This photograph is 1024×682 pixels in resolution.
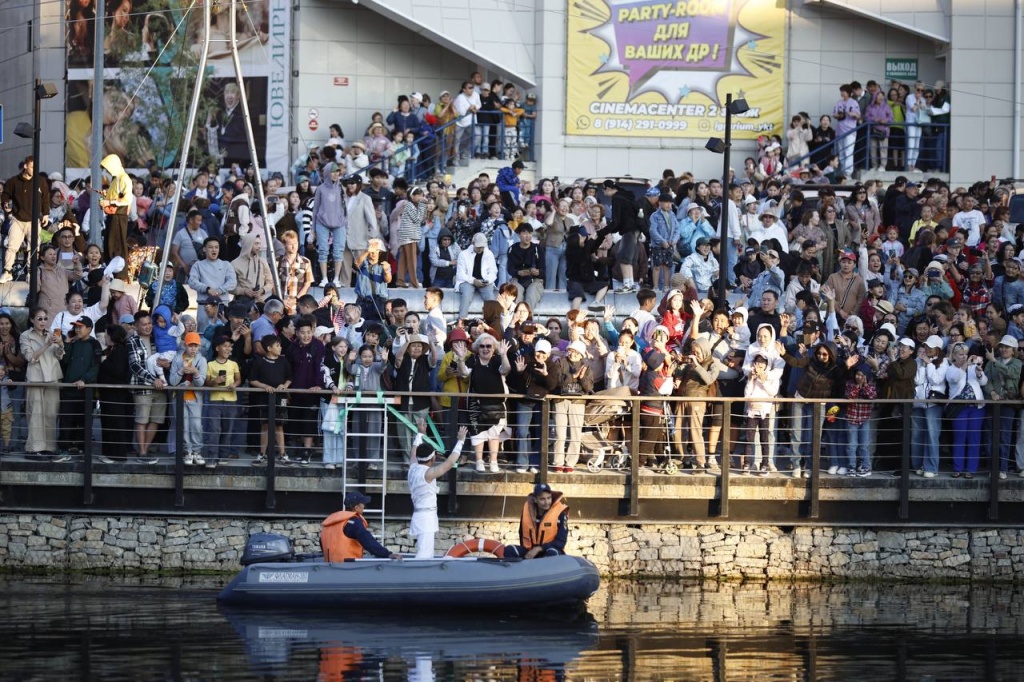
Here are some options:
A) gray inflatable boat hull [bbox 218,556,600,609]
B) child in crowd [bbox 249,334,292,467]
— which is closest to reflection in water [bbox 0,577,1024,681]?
gray inflatable boat hull [bbox 218,556,600,609]

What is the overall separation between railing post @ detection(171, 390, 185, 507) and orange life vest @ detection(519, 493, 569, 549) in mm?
4201

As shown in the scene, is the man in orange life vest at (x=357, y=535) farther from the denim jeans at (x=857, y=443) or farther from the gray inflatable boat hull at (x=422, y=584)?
the denim jeans at (x=857, y=443)

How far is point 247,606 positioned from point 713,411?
248 inches

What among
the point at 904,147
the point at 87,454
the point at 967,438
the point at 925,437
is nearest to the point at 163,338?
the point at 87,454

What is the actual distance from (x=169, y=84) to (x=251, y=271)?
13550 millimetres

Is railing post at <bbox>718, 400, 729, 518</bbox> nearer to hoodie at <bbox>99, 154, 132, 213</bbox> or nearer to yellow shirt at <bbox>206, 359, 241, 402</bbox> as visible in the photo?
yellow shirt at <bbox>206, 359, 241, 402</bbox>

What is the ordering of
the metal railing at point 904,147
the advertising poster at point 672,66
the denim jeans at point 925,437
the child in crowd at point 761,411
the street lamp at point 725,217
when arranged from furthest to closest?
the advertising poster at point 672,66 < the metal railing at point 904,147 < the street lamp at point 725,217 < the denim jeans at point 925,437 < the child in crowd at point 761,411

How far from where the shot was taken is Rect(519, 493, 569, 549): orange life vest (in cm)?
2145

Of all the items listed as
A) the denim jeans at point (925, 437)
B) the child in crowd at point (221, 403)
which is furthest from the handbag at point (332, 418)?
the denim jeans at point (925, 437)

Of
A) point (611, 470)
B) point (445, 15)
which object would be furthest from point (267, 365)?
point (445, 15)

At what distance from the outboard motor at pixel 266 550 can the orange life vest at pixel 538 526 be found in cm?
266

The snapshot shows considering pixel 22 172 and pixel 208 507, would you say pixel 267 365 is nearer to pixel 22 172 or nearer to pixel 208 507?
pixel 208 507

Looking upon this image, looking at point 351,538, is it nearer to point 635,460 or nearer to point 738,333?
point 635,460

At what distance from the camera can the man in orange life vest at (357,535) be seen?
21.1 metres
